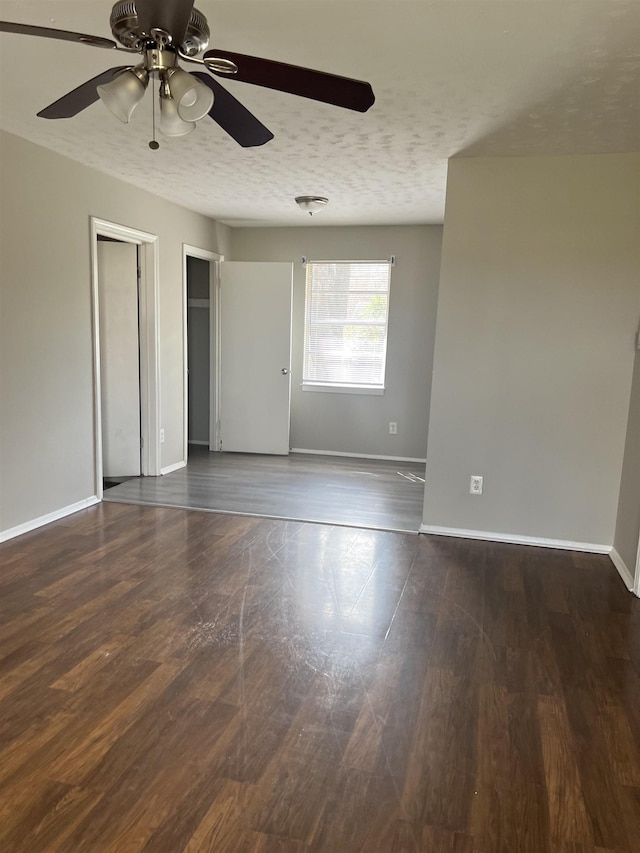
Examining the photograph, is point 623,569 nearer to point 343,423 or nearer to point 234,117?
point 234,117

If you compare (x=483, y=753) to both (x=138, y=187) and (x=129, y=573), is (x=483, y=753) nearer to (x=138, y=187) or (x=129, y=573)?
(x=129, y=573)

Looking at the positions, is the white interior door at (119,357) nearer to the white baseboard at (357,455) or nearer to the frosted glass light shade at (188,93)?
the white baseboard at (357,455)

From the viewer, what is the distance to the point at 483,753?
6.16ft

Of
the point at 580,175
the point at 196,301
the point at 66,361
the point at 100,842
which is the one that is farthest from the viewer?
the point at 196,301

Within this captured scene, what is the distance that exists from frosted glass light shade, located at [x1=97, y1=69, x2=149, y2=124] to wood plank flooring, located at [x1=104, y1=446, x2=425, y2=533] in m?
2.94

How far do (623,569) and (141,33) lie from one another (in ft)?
11.1

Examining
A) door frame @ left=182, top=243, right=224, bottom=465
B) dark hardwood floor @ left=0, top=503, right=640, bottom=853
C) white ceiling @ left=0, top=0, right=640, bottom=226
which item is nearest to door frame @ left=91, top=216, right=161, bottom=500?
door frame @ left=182, top=243, right=224, bottom=465

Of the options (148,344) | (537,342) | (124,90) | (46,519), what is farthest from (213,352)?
(124,90)

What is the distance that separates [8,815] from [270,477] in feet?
12.6

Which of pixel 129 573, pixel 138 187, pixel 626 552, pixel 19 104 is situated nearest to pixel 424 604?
pixel 626 552

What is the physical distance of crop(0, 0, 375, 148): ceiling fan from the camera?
4.98 ft

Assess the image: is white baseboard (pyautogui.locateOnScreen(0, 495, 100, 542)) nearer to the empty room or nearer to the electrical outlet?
the empty room

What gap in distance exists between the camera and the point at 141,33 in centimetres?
157

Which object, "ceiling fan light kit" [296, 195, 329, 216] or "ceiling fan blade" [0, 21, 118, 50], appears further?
"ceiling fan light kit" [296, 195, 329, 216]
